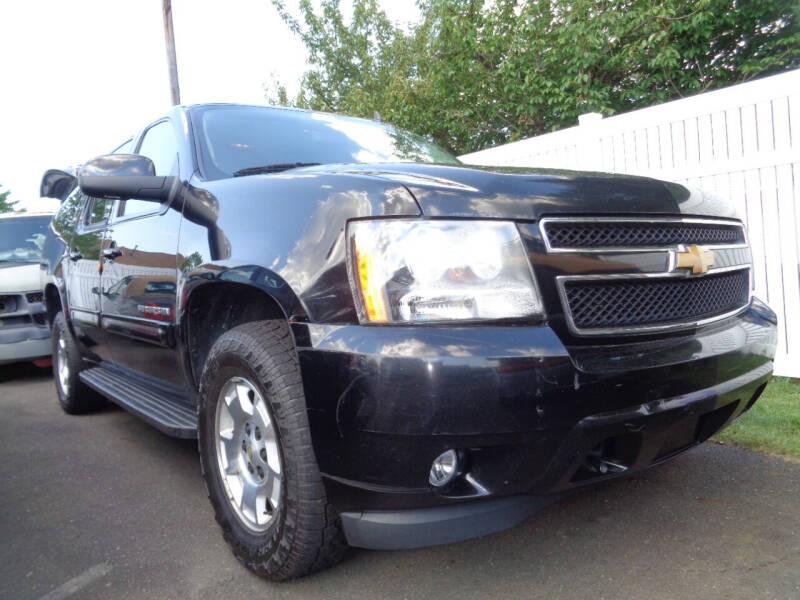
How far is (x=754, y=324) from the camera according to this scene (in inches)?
→ 92.9

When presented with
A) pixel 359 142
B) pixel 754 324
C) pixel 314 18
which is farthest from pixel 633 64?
pixel 314 18

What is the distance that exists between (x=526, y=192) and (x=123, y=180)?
173cm

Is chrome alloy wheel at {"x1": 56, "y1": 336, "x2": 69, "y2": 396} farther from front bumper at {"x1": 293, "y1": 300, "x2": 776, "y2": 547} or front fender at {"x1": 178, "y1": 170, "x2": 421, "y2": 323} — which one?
front bumper at {"x1": 293, "y1": 300, "x2": 776, "y2": 547}

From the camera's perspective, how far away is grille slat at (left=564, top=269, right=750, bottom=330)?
1.84 meters

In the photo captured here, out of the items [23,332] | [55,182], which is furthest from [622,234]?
[23,332]

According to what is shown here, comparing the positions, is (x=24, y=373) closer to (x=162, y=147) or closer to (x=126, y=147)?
(x=126, y=147)

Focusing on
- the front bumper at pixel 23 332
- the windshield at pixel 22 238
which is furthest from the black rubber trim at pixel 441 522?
the windshield at pixel 22 238

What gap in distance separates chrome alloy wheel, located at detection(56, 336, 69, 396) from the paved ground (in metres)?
1.49

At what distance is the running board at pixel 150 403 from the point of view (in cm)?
264

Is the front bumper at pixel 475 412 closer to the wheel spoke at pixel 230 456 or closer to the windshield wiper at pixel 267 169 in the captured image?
the wheel spoke at pixel 230 456

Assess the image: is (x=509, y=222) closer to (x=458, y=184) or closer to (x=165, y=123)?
(x=458, y=184)

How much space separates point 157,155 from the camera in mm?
3383

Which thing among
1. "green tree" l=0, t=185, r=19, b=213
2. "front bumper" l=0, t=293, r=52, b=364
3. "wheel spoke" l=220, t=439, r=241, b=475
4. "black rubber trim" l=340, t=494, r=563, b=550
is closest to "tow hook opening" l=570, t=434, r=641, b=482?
"black rubber trim" l=340, t=494, r=563, b=550

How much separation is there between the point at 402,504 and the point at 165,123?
246 centimetres
